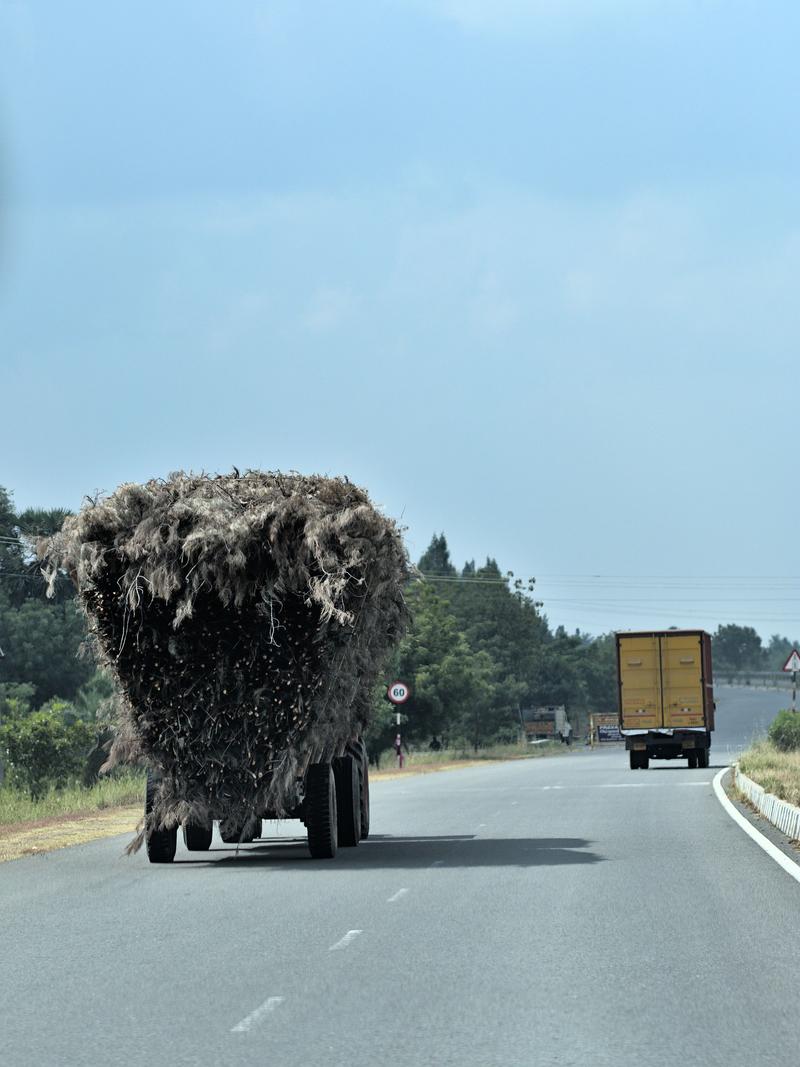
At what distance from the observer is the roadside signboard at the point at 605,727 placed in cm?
9906

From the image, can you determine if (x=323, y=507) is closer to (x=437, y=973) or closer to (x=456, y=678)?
(x=437, y=973)

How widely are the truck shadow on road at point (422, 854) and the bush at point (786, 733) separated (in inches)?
1169

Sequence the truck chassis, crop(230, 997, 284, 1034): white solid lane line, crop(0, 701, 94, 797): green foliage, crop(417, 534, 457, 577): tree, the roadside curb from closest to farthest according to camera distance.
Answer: crop(230, 997, 284, 1034): white solid lane line, the roadside curb, the truck chassis, crop(0, 701, 94, 797): green foliage, crop(417, 534, 457, 577): tree

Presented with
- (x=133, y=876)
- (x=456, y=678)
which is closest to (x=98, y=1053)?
(x=133, y=876)

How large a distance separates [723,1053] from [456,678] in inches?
2563

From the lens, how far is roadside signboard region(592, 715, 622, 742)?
99062mm

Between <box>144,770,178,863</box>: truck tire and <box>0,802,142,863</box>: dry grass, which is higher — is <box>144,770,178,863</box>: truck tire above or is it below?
above

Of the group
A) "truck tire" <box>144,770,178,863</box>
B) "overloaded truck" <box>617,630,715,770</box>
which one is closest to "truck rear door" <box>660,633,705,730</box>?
"overloaded truck" <box>617,630,715,770</box>

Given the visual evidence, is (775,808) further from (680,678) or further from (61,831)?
(680,678)

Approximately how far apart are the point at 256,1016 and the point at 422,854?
10.2 meters

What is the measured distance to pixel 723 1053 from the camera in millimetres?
7477

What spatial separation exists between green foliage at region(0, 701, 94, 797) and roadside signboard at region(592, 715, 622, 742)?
65.0 meters

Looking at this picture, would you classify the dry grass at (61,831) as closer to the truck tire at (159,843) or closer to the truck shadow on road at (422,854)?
the truck tire at (159,843)

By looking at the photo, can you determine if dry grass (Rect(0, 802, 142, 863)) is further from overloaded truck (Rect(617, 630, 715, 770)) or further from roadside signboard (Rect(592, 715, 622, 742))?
roadside signboard (Rect(592, 715, 622, 742))
